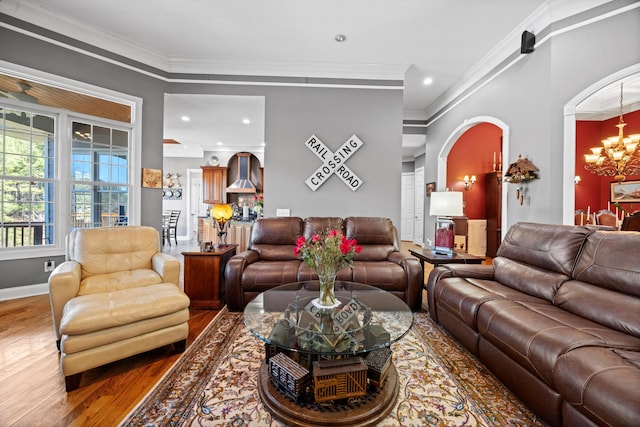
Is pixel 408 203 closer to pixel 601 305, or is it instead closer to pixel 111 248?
pixel 601 305

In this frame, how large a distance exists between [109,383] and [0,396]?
22.6 inches

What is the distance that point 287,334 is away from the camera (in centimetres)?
157

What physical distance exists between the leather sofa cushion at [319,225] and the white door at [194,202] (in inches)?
267

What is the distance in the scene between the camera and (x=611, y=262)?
1746mm

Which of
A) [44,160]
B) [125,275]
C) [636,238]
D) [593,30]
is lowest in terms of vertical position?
[125,275]

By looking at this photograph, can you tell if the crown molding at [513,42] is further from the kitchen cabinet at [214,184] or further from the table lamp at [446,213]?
the kitchen cabinet at [214,184]

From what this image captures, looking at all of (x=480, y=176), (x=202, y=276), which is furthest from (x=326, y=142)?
(x=480, y=176)

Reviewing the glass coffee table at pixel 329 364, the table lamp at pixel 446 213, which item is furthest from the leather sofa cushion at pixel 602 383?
the table lamp at pixel 446 213

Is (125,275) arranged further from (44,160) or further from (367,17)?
(367,17)

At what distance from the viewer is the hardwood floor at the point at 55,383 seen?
1445mm

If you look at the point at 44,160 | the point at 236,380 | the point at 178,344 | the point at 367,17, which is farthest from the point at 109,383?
the point at 367,17

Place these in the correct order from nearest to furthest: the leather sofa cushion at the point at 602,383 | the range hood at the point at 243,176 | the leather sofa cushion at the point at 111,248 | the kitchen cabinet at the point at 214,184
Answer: the leather sofa cushion at the point at 602,383 → the leather sofa cushion at the point at 111,248 → the range hood at the point at 243,176 → the kitchen cabinet at the point at 214,184

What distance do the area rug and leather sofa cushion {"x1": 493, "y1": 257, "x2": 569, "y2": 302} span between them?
71 centimetres

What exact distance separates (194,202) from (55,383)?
8.13m
